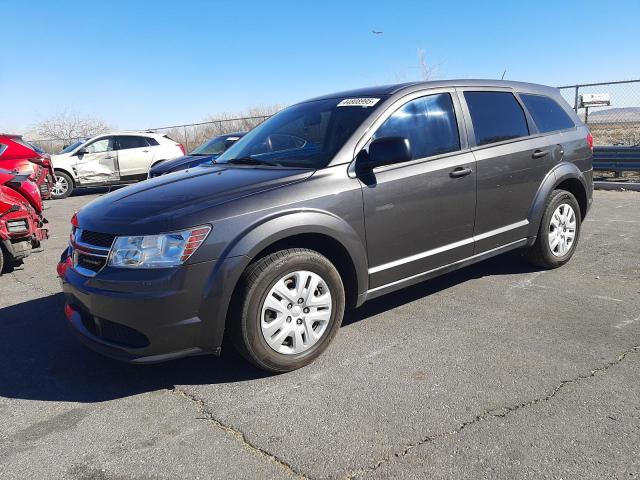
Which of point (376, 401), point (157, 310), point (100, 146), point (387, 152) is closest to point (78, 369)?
point (157, 310)

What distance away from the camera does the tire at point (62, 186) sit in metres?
14.6

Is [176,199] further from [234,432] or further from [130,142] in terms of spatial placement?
[130,142]

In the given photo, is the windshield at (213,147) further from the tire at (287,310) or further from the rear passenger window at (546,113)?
the tire at (287,310)

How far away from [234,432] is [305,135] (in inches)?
91.7

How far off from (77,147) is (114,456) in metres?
14.5

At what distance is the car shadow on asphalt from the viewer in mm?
3262

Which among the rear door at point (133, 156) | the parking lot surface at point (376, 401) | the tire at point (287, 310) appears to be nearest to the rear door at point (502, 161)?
the parking lot surface at point (376, 401)

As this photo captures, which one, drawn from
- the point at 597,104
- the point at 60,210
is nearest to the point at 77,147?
the point at 60,210

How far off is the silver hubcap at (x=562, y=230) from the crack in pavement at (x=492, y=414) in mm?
1826

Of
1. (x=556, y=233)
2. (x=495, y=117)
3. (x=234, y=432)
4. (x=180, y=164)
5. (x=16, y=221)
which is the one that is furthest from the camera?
(x=180, y=164)

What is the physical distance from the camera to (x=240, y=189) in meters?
3.26

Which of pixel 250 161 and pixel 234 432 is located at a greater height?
pixel 250 161

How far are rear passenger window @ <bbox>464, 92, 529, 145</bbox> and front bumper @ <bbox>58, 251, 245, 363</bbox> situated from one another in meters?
2.60

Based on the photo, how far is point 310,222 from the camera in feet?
10.8
